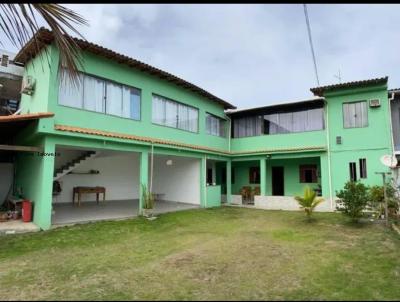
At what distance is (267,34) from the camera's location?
9445 mm

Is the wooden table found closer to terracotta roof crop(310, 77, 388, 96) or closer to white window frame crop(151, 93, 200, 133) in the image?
white window frame crop(151, 93, 200, 133)

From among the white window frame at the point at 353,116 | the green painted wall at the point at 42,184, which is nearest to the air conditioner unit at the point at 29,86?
the green painted wall at the point at 42,184

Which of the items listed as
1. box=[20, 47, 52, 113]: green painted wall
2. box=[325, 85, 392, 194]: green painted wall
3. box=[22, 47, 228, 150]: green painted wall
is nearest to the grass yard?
box=[22, 47, 228, 150]: green painted wall

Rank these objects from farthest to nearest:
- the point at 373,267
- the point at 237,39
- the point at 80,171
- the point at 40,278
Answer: the point at 80,171 → the point at 237,39 → the point at 373,267 → the point at 40,278

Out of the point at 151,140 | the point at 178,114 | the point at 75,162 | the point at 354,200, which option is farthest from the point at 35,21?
the point at 178,114

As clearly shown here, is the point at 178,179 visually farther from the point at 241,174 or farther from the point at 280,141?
the point at 280,141

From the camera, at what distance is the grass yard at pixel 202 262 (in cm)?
484

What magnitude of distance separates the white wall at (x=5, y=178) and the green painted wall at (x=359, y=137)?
16542 millimetres

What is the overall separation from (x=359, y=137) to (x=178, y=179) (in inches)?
408

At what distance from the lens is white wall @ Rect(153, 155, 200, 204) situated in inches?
696

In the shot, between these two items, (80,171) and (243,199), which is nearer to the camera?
(80,171)

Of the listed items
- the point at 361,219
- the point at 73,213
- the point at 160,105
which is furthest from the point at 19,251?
the point at 361,219

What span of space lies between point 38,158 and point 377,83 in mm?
15610

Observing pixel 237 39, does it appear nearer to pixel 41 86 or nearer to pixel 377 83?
pixel 41 86
